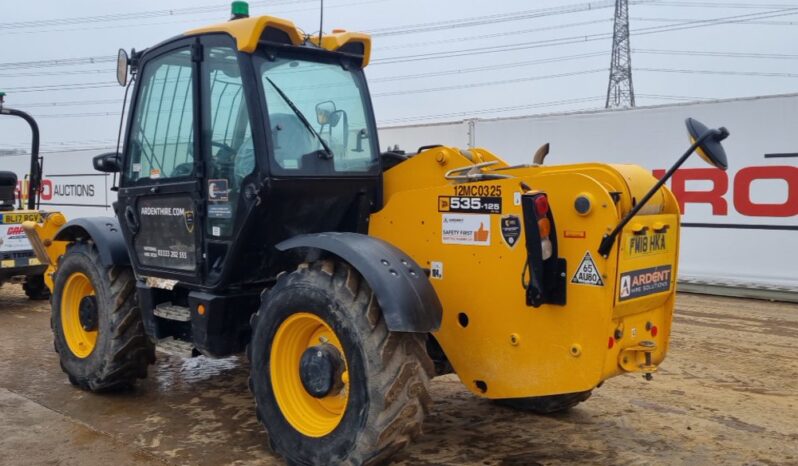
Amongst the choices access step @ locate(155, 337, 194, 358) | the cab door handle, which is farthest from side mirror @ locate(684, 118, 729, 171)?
the cab door handle

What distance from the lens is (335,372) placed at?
3715 mm

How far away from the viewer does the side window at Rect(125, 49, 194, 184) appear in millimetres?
4629

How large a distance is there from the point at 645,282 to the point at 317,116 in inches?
82.4

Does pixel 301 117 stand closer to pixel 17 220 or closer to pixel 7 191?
pixel 17 220

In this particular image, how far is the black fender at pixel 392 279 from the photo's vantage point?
3.47 meters

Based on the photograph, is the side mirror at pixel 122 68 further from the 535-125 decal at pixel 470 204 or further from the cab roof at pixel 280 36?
the 535-125 decal at pixel 470 204

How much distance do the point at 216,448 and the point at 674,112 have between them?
8185 millimetres

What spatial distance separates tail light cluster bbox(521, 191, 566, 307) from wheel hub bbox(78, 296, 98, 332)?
11.5 ft

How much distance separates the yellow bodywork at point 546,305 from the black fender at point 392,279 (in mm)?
331

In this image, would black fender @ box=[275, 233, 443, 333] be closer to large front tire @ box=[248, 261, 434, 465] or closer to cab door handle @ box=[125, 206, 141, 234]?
large front tire @ box=[248, 261, 434, 465]

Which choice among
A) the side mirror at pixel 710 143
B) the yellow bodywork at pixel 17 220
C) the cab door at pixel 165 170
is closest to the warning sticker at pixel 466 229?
the side mirror at pixel 710 143

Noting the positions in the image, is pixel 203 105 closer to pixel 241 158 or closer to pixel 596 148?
pixel 241 158

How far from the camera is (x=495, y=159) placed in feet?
14.6

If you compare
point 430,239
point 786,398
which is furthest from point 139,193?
point 786,398
